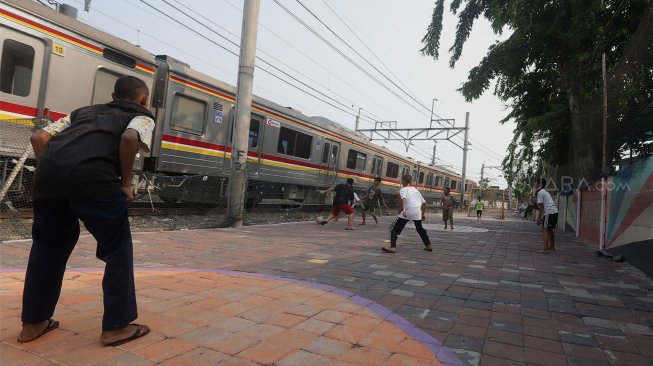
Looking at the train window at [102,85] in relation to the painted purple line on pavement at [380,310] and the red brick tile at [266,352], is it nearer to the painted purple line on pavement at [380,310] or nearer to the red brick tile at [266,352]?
the painted purple line on pavement at [380,310]

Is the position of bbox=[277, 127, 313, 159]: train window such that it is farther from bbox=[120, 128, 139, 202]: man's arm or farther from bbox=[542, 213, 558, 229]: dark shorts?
bbox=[120, 128, 139, 202]: man's arm

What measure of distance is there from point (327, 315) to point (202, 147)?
23.7ft

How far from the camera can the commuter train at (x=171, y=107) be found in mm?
Result: 6449

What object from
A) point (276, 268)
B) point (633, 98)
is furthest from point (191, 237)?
point (633, 98)

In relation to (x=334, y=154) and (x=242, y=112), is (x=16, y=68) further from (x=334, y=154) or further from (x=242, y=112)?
(x=334, y=154)

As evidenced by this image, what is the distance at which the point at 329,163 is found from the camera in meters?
15.3

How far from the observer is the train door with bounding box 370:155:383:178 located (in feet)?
63.3

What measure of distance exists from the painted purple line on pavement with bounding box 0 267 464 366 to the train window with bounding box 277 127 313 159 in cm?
796

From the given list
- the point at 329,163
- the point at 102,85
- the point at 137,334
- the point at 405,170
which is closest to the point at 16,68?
the point at 102,85

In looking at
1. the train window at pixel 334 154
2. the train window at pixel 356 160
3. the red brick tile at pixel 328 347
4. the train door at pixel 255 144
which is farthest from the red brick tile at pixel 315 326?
the train window at pixel 356 160

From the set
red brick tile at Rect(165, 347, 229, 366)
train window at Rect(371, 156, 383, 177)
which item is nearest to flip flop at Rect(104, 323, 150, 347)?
red brick tile at Rect(165, 347, 229, 366)

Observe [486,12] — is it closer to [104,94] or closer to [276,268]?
[276,268]

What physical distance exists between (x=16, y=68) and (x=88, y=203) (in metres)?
5.60

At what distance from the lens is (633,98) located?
5.91m
